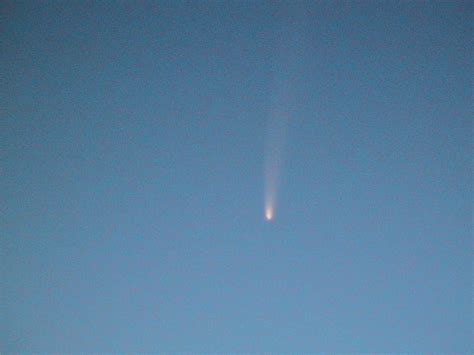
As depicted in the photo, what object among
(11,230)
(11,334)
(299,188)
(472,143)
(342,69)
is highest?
(342,69)

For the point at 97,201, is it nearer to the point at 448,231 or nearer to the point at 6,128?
the point at 6,128

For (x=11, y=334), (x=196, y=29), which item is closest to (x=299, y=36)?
(x=196, y=29)

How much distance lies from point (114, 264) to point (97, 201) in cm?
31

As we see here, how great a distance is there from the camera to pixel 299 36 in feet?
6.79

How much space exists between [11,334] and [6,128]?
1.00 metres

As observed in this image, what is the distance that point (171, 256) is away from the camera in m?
2.09

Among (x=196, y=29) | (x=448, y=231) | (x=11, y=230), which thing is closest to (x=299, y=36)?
(x=196, y=29)

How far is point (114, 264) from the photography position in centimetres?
209

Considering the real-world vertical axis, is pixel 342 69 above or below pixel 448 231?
above

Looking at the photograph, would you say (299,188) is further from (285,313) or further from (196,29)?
(196,29)

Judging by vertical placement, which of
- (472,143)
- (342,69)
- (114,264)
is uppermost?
(342,69)

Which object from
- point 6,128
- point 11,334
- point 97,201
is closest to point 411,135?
point 97,201

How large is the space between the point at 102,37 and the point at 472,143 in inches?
72.5

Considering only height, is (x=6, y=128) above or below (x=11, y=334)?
above
